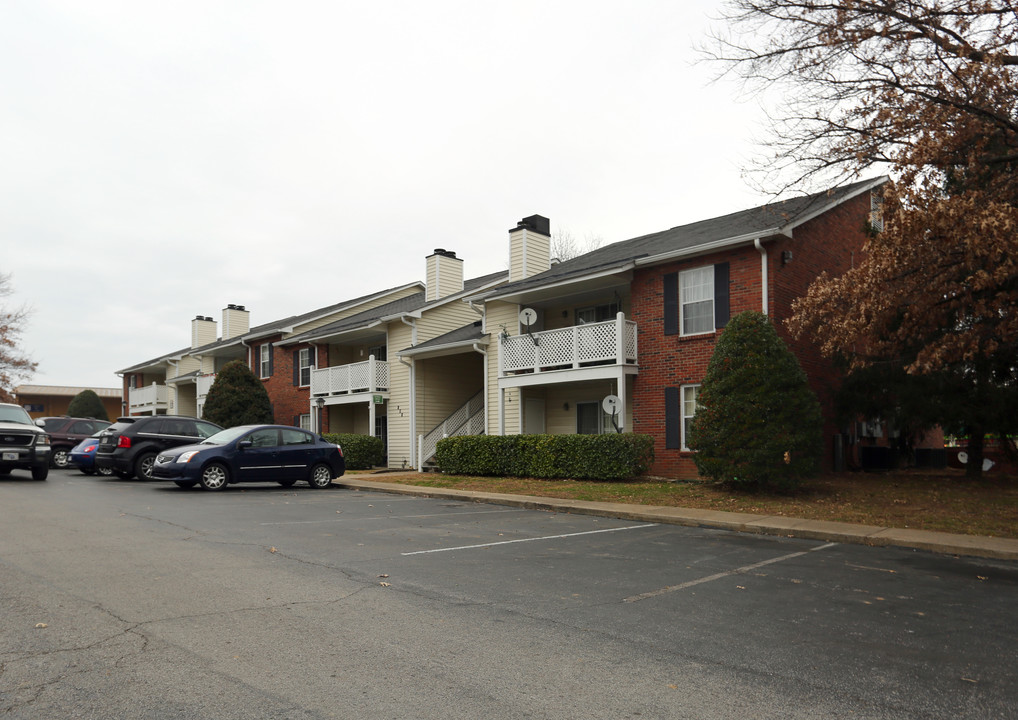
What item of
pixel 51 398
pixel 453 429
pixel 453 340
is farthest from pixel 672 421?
pixel 51 398

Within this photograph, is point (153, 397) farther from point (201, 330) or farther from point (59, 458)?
point (59, 458)

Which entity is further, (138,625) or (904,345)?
(904,345)

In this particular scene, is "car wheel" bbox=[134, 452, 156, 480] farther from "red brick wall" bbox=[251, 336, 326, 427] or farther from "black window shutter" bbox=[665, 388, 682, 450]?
"black window shutter" bbox=[665, 388, 682, 450]

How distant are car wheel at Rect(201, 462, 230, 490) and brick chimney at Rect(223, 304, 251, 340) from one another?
→ 2598 centimetres

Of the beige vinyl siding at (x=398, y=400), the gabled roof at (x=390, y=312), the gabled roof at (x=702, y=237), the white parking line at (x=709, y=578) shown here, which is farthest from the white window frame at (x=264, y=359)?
the white parking line at (x=709, y=578)

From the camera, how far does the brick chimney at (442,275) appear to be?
30.3 metres

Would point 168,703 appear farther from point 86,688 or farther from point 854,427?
point 854,427

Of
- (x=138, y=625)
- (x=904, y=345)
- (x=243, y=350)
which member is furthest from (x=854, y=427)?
(x=243, y=350)

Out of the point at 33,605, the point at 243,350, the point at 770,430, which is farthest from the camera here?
the point at 243,350

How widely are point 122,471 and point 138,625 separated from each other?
16117 millimetres

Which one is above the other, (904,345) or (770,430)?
(904,345)

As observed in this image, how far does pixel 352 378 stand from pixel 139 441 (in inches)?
392

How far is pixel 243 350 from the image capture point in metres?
38.5

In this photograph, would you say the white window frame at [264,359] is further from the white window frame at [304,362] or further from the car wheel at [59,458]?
the car wheel at [59,458]
